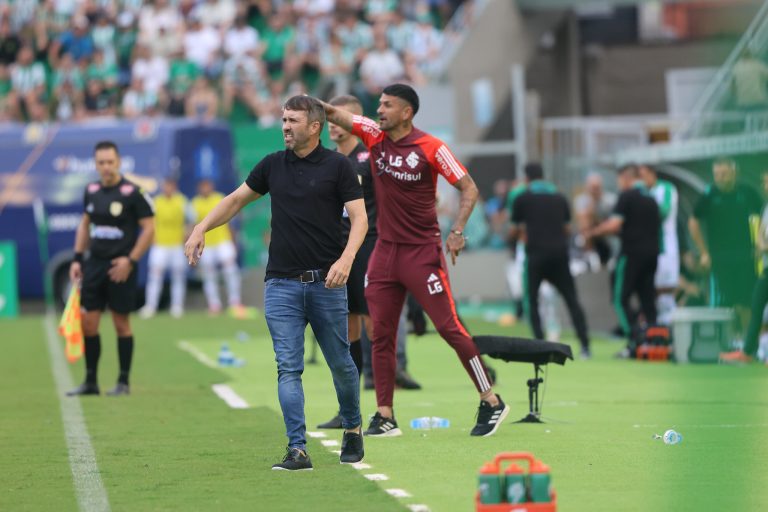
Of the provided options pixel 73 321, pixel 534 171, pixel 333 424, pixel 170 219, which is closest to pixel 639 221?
pixel 534 171

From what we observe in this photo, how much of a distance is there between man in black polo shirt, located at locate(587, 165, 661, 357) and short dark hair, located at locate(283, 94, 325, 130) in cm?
971

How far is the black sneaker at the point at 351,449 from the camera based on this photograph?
9.20 metres

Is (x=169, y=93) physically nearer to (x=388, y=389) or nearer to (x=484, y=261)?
(x=484, y=261)

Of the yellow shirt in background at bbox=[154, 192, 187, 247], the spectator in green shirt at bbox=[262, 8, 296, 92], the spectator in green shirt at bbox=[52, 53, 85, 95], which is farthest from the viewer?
the spectator in green shirt at bbox=[52, 53, 85, 95]

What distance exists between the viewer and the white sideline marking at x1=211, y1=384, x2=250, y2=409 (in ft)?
42.1

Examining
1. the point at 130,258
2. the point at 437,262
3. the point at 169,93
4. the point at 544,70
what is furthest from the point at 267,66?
the point at 437,262

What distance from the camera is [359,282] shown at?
1188cm

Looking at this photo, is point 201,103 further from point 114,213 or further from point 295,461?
point 295,461

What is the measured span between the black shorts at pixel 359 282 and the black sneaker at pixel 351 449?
2366mm

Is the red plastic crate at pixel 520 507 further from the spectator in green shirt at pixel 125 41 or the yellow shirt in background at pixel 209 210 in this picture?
the spectator in green shirt at pixel 125 41

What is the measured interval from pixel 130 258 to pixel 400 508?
6.55 m

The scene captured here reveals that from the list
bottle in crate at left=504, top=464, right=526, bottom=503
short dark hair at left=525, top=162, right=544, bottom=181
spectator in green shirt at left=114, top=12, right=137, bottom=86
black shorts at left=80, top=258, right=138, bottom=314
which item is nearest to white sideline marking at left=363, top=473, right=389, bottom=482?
bottle in crate at left=504, top=464, right=526, bottom=503

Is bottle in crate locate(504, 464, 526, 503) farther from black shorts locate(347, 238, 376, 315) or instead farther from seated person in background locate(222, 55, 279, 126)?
seated person in background locate(222, 55, 279, 126)

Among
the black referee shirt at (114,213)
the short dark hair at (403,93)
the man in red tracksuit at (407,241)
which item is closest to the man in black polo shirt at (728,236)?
the man in red tracksuit at (407,241)
